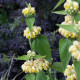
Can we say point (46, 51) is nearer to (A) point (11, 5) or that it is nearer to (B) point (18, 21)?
(B) point (18, 21)

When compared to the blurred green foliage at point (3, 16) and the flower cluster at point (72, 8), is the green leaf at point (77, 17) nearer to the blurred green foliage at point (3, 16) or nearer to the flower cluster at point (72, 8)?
the flower cluster at point (72, 8)

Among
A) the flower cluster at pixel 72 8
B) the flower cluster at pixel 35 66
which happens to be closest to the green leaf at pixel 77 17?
the flower cluster at pixel 72 8

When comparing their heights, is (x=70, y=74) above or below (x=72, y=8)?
below

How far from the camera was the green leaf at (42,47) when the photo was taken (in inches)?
28.4

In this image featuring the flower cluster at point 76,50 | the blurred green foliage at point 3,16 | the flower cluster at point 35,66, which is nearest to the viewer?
the flower cluster at point 76,50

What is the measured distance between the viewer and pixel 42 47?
2.38ft

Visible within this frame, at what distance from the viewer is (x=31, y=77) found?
0.73 metres

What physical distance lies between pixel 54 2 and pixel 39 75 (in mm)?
1691

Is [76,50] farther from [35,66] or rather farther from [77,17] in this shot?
[35,66]

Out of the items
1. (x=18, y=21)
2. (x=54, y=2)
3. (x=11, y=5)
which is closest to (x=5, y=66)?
(x=18, y=21)

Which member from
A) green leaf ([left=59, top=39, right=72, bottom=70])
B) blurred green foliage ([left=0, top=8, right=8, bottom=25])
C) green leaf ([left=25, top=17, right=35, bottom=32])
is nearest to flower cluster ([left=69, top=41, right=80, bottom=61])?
green leaf ([left=59, top=39, right=72, bottom=70])

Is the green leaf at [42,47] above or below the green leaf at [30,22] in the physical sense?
below

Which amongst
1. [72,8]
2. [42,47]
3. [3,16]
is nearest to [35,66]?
[42,47]

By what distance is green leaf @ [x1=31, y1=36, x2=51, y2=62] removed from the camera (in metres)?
0.72
